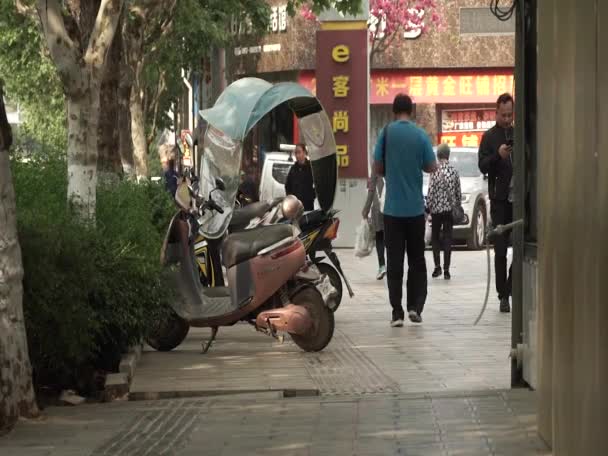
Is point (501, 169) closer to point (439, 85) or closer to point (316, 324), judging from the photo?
point (316, 324)

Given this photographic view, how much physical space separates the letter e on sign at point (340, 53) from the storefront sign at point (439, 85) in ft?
50.1

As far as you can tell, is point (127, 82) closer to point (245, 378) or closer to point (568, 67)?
point (245, 378)

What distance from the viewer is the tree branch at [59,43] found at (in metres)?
12.8

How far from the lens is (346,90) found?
3303 cm

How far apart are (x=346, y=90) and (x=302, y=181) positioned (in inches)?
454

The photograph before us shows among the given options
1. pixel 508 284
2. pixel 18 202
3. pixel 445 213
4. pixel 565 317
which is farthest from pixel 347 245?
pixel 565 317

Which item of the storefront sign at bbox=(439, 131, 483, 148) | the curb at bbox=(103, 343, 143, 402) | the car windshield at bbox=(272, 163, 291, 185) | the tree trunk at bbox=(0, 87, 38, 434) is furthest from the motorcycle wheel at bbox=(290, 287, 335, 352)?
the storefront sign at bbox=(439, 131, 483, 148)

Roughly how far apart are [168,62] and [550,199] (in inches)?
1295

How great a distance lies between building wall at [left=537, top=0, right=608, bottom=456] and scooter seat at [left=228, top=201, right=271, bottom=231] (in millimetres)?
7287

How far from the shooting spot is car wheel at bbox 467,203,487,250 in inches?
1153

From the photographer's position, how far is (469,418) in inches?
340

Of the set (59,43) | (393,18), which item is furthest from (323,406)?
(393,18)

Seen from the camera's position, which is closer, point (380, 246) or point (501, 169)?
point (501, 169)

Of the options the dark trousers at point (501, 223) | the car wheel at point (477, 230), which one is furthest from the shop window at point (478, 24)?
the dark trousers at point (501, 223)
